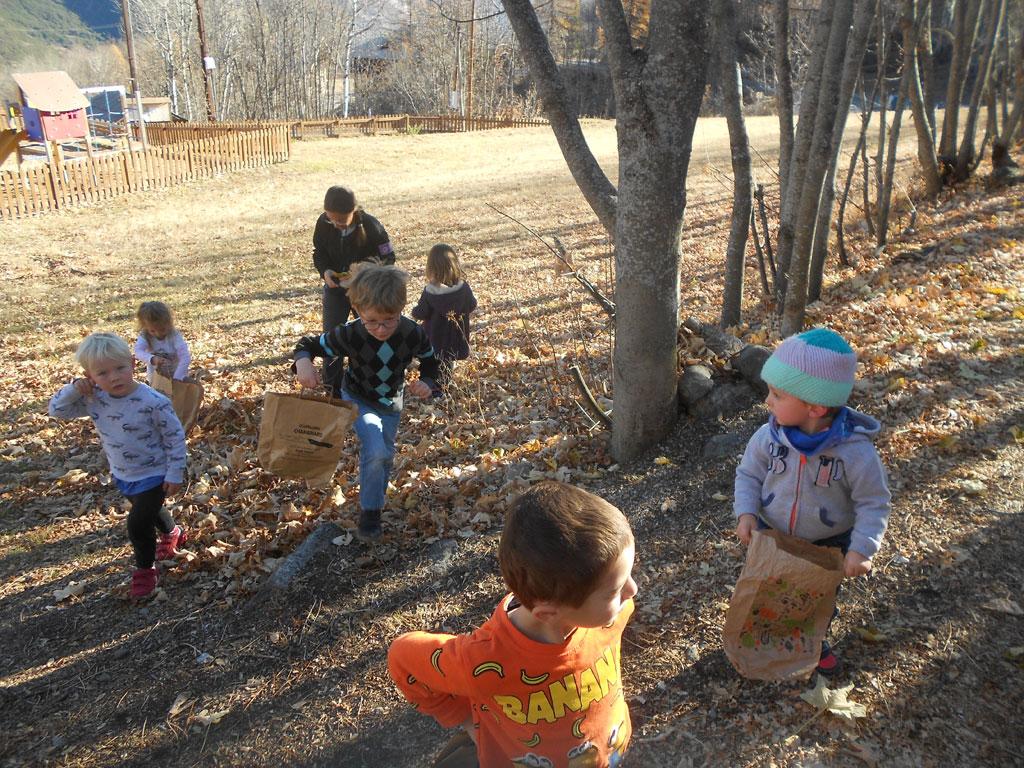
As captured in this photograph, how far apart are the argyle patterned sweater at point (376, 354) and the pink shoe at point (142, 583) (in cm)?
152

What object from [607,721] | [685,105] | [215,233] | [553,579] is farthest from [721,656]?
[215,233]

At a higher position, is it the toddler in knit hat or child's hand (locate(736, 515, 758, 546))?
the toddler in knit hat

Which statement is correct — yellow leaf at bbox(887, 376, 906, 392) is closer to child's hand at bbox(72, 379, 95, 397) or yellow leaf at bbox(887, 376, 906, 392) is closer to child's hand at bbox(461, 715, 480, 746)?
child's hand at bbox(461, 715, 480, 746)

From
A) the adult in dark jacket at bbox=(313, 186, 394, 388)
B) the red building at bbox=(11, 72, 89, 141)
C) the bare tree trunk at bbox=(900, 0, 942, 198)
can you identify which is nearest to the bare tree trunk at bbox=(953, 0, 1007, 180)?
the bare tree trunk at bbox=(900, 0, 942, 198)

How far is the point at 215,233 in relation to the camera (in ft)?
50.5

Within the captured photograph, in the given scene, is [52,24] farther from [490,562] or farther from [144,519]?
[490,562]

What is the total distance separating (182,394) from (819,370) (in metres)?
4.84

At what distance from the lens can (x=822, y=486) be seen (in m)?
2.53

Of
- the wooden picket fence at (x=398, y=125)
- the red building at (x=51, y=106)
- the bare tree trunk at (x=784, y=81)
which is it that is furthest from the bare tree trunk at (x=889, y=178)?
the wooden picket fence at (x=398, y=125)

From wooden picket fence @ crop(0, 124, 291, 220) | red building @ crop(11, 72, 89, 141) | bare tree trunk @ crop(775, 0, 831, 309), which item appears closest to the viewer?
bare tree trunk @ crop(775, 0, 831, 309)

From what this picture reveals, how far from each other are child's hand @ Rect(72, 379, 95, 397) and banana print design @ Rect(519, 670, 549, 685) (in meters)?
2.93

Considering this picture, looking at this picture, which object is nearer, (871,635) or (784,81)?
(871,635)

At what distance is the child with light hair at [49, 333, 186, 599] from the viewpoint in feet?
11.9

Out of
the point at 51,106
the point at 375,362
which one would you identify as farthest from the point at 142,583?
the point at 51,106
